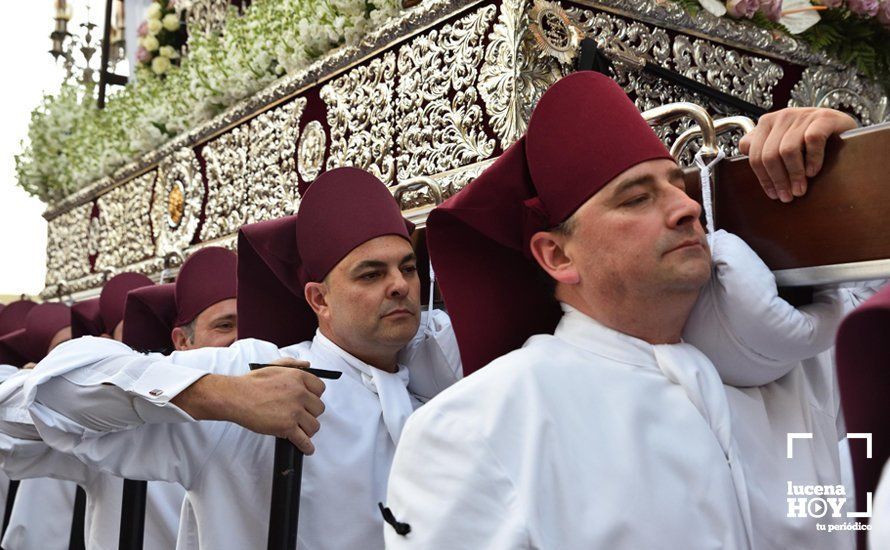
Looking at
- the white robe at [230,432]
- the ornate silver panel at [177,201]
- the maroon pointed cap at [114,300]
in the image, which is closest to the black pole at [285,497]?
the white robe at [230,432]

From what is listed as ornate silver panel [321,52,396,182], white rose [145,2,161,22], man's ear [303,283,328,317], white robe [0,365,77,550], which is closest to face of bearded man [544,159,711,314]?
man's ear [303,283,328,317]

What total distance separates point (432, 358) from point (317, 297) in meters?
0.36

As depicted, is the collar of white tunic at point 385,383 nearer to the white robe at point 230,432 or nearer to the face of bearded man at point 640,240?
the white robe at point 230,432

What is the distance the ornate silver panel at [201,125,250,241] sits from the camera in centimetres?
496

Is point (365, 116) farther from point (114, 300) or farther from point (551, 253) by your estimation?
point (551, 253)

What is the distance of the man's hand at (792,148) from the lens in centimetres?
165

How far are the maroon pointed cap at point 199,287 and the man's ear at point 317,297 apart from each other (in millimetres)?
960

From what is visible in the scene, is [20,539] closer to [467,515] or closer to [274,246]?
[274,246]

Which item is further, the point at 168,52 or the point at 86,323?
the point at 168,52

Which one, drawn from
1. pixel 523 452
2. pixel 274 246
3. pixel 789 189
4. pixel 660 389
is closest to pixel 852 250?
pixel 789 189

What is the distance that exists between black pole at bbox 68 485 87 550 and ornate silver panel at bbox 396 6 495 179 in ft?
5.15

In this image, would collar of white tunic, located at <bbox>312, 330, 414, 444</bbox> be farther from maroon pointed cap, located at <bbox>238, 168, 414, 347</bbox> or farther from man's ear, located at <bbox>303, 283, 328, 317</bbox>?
maroon pointed cap, located at <bbox>238, 168, 414, 347</bbox>

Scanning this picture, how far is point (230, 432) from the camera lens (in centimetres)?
251

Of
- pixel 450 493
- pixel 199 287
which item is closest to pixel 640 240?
pixel 450 493
